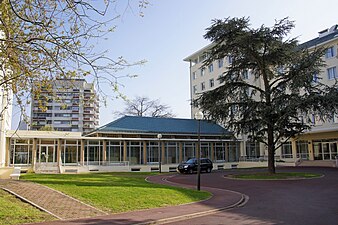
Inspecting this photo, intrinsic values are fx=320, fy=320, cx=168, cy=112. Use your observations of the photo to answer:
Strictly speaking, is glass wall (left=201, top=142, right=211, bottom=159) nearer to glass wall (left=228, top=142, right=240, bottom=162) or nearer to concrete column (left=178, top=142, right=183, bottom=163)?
concrete column (left=178, top=142, right=183, bottom=163)

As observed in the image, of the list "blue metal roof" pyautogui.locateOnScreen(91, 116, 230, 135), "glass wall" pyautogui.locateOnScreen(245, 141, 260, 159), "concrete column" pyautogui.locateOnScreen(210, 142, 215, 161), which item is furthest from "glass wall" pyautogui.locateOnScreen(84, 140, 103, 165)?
"glass wall" pyautogui.locateOnScreen(245, 141, 260, 159)

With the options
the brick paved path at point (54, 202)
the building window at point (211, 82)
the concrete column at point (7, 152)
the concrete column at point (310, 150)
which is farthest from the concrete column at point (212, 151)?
the brick paved path at point (54, 202)

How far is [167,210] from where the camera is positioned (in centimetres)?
1091

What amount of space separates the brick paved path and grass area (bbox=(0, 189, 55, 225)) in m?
0.32

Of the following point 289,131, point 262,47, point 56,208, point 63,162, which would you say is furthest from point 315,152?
point 56,208

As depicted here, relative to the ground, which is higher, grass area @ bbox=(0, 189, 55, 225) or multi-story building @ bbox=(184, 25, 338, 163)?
multi-story building @ bbox=(184, 25, 338, 163)

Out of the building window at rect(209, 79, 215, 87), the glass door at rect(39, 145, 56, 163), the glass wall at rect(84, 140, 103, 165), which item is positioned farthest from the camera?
the building window at rect(209, 79, 215, 87)

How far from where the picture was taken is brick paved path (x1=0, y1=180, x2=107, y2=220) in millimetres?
9945

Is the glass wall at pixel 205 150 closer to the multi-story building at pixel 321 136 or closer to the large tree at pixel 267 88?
the multi-story building at pixel 321 136

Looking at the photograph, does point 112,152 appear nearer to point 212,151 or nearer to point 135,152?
point 135,152

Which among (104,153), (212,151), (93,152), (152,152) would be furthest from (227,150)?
(93,152)

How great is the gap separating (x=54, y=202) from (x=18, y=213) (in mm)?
1819

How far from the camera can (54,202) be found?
11.2 meters

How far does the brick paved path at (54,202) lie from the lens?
994 centimetres
